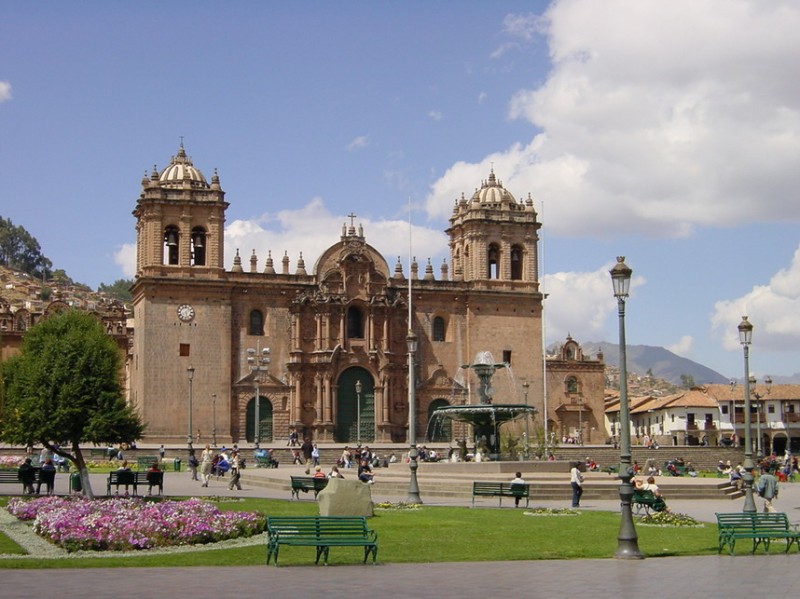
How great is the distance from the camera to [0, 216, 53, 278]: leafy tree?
163 metres

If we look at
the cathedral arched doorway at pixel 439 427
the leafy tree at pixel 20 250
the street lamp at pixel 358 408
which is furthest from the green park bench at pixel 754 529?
the leafy tree at pixel 20 250

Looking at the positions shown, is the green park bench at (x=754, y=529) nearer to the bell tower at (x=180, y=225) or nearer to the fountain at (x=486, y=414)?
the fountain at (x=486, y=414)

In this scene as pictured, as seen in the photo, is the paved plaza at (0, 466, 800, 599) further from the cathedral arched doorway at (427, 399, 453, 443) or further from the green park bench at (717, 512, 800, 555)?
the cathedral arched doorway at (427, 399, 453, 443)

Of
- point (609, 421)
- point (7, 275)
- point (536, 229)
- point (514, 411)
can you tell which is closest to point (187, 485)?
point (514, 411)

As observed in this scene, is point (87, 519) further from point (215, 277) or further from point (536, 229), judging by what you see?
point (536, 229)

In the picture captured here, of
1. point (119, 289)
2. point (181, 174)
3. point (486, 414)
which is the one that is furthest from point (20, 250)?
point (486, 414)

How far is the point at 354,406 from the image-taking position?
6081 cm

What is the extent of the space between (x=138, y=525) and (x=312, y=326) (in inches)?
1688

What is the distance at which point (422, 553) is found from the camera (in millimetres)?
17266

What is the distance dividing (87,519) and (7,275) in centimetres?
13118

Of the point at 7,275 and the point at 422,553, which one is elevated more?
the point at 7,275

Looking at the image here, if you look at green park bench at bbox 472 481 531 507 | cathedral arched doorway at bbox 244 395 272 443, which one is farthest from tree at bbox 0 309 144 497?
cathedral arched doorway at bbox 244 395 272 443

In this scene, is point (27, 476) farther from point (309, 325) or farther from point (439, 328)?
point (439, 328)

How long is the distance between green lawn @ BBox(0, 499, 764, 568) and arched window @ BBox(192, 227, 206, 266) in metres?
35.1
